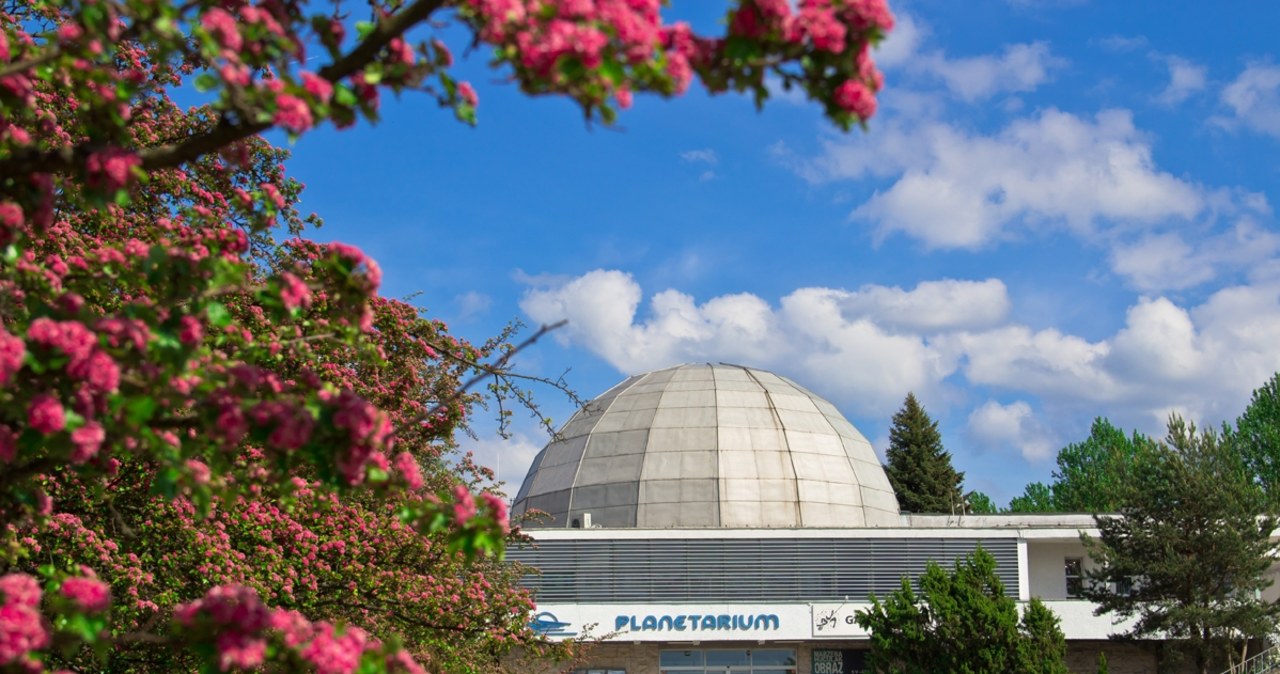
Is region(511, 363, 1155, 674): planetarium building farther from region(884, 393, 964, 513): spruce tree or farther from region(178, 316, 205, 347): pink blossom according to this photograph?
region(178, 316, 205, 347): pink blossom

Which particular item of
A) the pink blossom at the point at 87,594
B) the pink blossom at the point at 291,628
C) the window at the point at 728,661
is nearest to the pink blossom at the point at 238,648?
the pink blossom at the point at 291,628

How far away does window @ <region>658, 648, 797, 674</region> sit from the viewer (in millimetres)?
40562

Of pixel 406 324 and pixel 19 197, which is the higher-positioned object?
pixel 406 324

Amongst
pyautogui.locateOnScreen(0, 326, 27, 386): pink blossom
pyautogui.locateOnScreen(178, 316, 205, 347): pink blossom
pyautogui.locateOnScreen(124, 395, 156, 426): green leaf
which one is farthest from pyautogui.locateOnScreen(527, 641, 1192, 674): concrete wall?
pyautogui.locateOnScreen(0, 326, 27, 386): pink blossom

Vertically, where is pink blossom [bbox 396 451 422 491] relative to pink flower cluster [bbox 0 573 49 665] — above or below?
above

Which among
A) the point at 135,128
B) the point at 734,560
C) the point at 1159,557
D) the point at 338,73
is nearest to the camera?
the point at 338,73

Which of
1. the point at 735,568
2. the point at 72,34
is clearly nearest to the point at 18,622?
the point at 72,34

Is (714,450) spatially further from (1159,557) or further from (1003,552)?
(1159,557)

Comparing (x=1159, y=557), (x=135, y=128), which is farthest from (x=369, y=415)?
(x=1159, y=557)

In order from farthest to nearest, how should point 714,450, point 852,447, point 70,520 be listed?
point 852,447, point 714,450, point 70,520

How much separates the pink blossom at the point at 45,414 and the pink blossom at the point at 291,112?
56.0 inches

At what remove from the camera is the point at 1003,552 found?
134 feet

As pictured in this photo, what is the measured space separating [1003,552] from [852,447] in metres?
9.85

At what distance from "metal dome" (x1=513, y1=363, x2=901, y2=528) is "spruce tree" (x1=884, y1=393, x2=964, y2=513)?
1638cm
